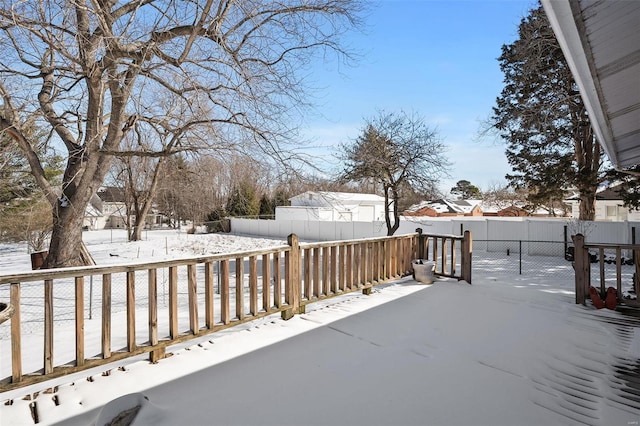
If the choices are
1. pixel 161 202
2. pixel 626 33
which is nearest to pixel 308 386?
pixel 626 33

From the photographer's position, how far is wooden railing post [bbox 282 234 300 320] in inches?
163

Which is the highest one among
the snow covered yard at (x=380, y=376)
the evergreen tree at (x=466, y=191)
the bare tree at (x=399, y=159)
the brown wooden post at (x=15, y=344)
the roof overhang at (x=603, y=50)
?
the evergreen tree at (x=466, y=191)

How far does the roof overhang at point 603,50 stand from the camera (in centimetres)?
183

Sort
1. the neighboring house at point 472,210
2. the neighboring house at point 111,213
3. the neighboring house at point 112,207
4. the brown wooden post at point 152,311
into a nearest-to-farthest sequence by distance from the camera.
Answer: the brown wooden post at point 152,311 → the neighboring house at point 472,210 → the neighboring house at point 111,213 → the neighboring house at point 112,207

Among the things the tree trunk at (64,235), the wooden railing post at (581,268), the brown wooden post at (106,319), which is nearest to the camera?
the brown wooden post at (106,319)

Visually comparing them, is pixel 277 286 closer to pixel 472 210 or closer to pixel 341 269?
pixel 341 269

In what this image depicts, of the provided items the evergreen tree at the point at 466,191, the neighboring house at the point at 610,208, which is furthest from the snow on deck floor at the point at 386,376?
the evergreen tree at the point at 466,191

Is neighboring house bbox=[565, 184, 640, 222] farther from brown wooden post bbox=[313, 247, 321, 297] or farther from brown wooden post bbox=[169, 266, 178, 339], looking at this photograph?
brown wooden post bbox=[169, 266, 178, 339]

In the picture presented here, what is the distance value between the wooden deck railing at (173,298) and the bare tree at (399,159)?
4295mm

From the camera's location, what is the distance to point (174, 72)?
6.32 metres

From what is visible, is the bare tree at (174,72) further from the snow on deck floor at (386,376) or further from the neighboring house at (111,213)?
the neighboring house at (111,213)

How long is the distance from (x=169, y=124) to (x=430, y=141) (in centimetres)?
713

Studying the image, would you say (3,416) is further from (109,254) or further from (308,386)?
(109,254)

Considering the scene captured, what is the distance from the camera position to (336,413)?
228 cm
